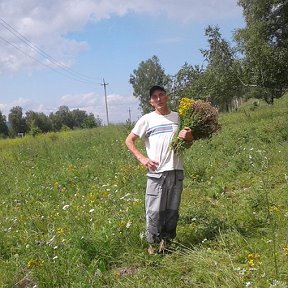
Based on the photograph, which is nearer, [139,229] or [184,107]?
[184,107]

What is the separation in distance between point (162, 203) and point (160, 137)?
78 cm

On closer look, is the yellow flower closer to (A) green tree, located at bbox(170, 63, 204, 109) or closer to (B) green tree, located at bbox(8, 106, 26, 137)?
(A) green tree, located at bbox(170, 63, 204, 109)

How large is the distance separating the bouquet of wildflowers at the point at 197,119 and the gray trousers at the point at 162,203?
14.0 inches

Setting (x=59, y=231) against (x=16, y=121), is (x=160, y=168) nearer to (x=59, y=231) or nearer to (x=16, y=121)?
(x=59, y=231)

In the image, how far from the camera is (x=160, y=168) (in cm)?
498

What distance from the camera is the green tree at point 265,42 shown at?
1816 centimetres

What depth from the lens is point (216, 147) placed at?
487 inches

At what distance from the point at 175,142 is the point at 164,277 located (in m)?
1.51

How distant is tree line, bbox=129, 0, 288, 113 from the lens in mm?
18328

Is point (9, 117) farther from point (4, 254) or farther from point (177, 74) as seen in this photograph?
point (4, 254)

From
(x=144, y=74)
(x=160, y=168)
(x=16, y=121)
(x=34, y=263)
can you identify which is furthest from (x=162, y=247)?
(x=16, y=121)

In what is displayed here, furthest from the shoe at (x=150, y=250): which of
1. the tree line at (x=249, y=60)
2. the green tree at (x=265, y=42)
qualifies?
the green tree at (x=265, y=42)

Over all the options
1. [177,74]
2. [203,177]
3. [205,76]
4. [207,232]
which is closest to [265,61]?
[205,76]

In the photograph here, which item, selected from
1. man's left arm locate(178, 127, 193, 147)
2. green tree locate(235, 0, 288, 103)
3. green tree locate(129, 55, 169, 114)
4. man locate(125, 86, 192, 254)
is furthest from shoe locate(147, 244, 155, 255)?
green tree locate(129, 55, 169, 114)
